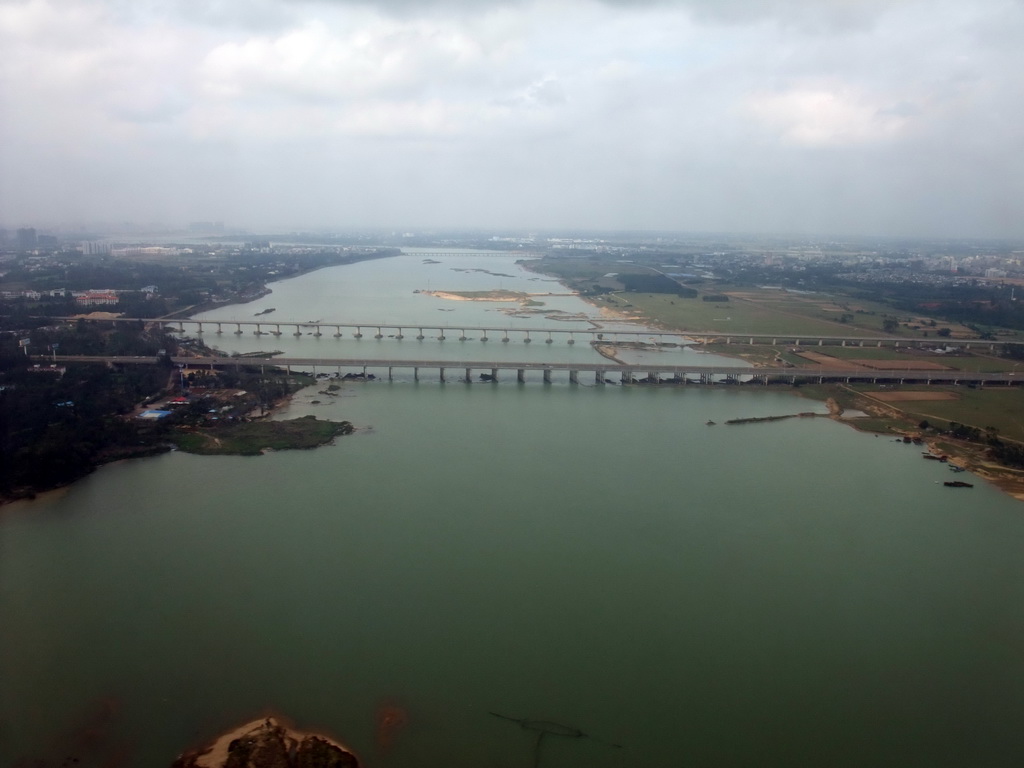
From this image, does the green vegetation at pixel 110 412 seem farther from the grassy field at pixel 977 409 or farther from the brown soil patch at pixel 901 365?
the brown soil patch at pixel 901 365

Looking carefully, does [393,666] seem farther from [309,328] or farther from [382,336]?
[309,328]

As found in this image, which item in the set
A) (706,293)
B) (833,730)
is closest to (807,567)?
(833,730)

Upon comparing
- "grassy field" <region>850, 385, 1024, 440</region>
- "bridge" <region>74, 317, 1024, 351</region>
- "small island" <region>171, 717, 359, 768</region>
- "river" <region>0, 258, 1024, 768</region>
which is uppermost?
"bridge" <region>74, 317, 1024, 351</region>

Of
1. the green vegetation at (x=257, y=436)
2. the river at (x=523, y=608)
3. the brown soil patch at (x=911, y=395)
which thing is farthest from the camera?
the brown soil patch at (x=911, y=395)

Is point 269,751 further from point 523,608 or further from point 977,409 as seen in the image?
point 977,409

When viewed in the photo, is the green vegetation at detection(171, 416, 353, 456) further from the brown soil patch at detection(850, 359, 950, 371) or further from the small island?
the brown soil patch at detection(850, 359, 950, 371)

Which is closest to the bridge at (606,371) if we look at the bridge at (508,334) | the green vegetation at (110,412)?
the green vegetation at (110,412)

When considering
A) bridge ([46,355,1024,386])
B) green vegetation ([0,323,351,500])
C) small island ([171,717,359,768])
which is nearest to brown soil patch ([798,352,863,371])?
bridge ([46,355,1024,386])
